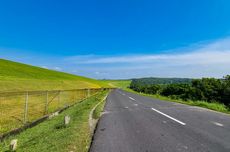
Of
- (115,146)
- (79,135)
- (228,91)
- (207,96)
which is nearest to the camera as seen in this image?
(115,146)

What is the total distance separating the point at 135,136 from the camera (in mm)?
5453

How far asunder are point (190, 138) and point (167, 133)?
0.77 meters

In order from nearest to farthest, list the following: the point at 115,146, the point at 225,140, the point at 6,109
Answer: the point at 115,146 < the point at 225,140 < the point at 6,109

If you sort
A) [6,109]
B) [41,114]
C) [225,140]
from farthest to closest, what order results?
[41,114]
[6,109]
[225,140]

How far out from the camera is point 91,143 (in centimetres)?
482

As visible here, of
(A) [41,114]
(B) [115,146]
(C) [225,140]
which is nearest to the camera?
(B) [115,146]

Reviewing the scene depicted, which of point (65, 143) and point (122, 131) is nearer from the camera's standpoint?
point (65, 143)

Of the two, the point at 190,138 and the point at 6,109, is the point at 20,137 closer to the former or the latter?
the point at 6,109

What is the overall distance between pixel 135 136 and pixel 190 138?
5.01 ft

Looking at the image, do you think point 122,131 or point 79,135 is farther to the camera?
point 122,131

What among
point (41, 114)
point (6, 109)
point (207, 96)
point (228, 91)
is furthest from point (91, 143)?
point (207, 96)

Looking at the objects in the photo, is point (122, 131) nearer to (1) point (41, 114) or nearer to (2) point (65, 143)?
(2) point (65, 143)

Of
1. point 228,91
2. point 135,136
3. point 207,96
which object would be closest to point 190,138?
point 135,136

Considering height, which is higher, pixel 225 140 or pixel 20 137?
pixel 225 140
